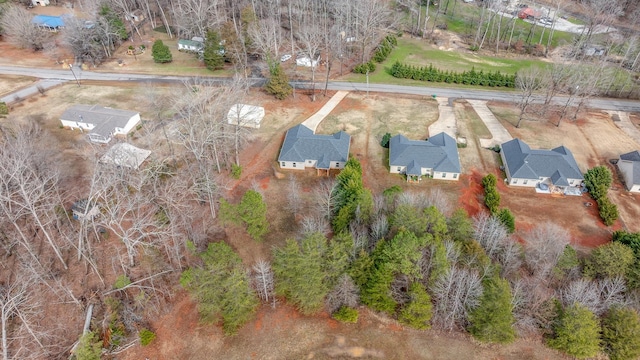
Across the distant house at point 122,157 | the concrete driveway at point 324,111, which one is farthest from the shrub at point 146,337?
the concrete driveway at point 324,111

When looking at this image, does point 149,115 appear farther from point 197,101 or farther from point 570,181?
point 570,181

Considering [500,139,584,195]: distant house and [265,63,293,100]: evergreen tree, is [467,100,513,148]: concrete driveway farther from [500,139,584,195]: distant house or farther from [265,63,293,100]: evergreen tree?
[265,63,293,100]: evergreen tree

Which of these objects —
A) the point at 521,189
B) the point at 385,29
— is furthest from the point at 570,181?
the point at 385,29

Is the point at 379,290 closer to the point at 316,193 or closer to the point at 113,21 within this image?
the point at 316,193

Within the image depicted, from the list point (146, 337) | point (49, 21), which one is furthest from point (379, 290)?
point (49, 21)

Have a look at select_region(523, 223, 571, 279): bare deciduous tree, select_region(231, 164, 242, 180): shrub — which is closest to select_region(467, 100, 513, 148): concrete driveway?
select_region(523, 223, 571, 279): bare deciduous tree
